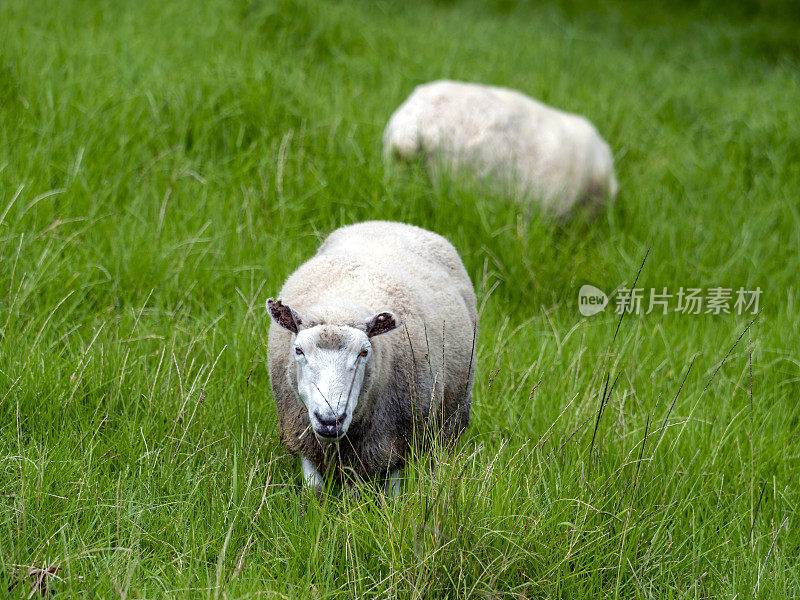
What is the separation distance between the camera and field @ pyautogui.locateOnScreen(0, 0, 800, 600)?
2492mm

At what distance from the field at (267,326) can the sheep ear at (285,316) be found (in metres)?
0.51

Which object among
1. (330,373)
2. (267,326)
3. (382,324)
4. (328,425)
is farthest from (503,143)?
(328,425)

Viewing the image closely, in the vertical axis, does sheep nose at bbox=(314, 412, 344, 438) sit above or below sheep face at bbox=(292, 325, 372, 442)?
below

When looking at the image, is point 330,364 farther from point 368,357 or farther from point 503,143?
point 503,143

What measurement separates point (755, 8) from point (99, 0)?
1019 centimetres

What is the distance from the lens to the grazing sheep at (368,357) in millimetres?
2555

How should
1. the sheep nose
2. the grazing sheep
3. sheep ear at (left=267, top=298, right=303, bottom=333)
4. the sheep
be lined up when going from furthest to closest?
the sheep → sheep ear at (left=267, top=298, right=303, bottom=333) → the grazing sheep → the sheep nose

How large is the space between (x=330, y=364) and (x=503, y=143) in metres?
3.38

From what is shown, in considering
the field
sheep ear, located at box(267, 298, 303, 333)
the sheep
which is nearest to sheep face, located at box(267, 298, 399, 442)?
sheep ear, located at box(267, 298, 303, 333)

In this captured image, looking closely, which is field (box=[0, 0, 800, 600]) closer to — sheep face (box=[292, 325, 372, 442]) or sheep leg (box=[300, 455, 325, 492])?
sheep leg (box=[300, 455, 325, 492])

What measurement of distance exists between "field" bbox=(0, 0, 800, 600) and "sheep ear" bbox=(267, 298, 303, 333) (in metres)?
0.51

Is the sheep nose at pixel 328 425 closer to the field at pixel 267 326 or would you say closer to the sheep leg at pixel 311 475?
the field at pixel 267 326

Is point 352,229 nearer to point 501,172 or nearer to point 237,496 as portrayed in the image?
point 237,496

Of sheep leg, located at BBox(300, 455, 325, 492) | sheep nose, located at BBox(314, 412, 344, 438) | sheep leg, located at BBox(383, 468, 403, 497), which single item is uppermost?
sheep nose, located at BBox(314, 412, 344, 438)
